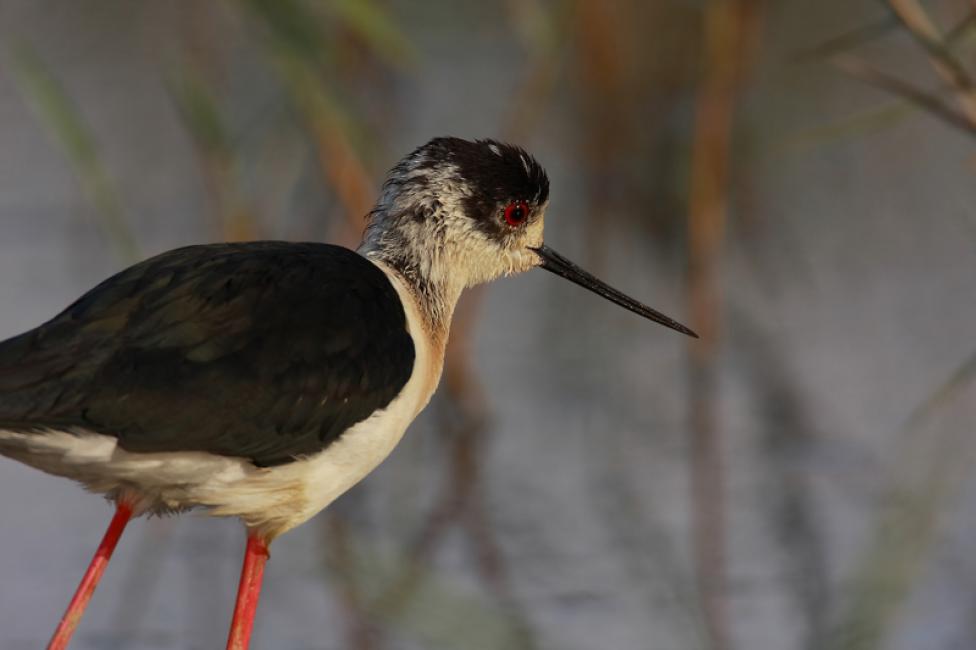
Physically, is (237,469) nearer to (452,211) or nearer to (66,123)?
(452,211)

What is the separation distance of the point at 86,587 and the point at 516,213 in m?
1.18

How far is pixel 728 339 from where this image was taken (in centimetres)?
593

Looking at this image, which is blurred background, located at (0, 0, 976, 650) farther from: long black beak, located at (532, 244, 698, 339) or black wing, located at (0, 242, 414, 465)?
long black beak, located at (532, 244, 698, 339)

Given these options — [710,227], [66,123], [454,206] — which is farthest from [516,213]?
[710,227]

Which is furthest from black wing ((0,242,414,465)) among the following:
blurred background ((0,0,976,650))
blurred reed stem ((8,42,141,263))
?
blurred reed stem ((8,42,141,263))

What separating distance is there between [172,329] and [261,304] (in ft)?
0.56

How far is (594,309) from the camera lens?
6.36m

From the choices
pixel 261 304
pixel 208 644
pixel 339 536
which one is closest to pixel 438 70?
pixel 339 536

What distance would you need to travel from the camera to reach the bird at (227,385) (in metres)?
2.92

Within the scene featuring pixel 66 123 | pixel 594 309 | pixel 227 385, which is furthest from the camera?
pixel 594 309

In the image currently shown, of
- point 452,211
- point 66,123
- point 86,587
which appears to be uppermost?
point 66,123

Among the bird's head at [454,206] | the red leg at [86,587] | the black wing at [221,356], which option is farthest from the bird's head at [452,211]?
→ the red leg at [86,587]

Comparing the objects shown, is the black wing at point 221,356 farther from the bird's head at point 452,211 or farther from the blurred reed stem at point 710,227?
the blurred reed stem at point 710,227

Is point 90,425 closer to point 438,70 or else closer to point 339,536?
point 339,536
